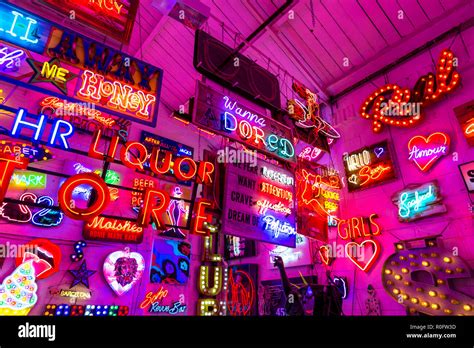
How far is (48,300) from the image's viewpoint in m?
8.97

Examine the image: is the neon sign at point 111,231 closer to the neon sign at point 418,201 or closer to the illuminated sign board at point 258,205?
the illuminated sign board at point 258,205

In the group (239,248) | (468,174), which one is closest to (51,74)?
(468,174)

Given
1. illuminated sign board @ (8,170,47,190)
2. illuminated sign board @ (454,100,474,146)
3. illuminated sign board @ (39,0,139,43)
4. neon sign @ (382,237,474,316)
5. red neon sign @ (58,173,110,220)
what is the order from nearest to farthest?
1. red neon sign @ (58,173,110,220)
2. illuminated sign board @ (39,0,139,43)
3. neon sign @ (382,237,474,316)
4. illuminated sign board @ (454,100,474,146)
5. illuminated sign board @ (8,170,47,190)

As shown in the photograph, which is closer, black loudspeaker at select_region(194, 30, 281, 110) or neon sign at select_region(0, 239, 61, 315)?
black loudspeaker at select_region(194, 30, 281, 110)

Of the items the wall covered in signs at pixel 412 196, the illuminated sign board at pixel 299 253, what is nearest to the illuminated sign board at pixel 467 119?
the wall covered in signs at pixel 412 196

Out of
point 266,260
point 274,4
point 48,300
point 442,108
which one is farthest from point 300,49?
point 48,300

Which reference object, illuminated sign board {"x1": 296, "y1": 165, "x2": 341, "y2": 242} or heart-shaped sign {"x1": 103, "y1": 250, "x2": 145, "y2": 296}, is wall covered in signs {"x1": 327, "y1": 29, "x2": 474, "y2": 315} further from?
heart-shaped sign {"x1": 103, "y1": 250, "x2": 145, "y2": 296}

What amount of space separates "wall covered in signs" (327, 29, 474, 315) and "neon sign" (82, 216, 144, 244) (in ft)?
22.4

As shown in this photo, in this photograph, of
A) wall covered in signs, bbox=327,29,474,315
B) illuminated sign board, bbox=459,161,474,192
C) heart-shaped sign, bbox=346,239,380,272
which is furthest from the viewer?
heart-shaped sign, bbox=346,239,380,272

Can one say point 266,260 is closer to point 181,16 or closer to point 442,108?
point 442,108

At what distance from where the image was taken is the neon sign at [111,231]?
9.91 m

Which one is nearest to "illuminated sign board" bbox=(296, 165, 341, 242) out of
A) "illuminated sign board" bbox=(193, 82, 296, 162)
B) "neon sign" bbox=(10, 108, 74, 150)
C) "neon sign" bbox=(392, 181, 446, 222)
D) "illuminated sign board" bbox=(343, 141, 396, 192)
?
"illuminated sign board" bbox=(343, 141, 396, 192)

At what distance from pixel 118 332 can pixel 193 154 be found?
42.1ft

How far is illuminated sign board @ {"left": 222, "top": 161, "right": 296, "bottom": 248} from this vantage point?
6.12m
